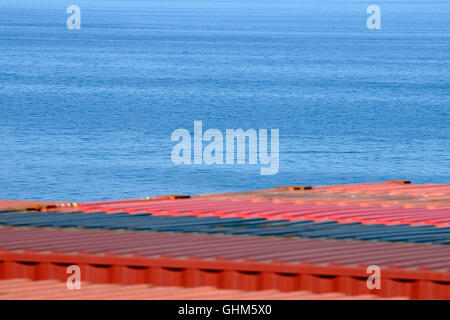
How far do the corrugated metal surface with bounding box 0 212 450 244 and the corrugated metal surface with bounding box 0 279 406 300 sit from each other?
158 inches

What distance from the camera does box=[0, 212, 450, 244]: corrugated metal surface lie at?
71.8 feet

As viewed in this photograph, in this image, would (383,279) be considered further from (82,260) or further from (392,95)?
(392,95)

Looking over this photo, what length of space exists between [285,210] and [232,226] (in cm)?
274

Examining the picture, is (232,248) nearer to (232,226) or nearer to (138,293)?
(138,293)

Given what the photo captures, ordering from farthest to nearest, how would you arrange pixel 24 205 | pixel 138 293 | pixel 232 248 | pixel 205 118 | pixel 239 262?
1. pixel 205 118
2. pixel 24 205
3. pixel 232 248
4. pixel 239 262
5. pixel 138 293

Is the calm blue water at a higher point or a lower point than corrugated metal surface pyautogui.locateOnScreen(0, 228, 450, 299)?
higher

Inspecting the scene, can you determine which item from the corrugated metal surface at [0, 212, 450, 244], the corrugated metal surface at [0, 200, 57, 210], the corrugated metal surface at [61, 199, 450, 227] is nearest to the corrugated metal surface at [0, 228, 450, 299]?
the corrugated metal surface at [0, 212, 450, 244]

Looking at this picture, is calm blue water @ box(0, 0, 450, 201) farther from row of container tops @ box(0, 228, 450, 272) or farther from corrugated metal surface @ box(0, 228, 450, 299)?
corrugated metal surface @ box(0, 228, 450, 299)

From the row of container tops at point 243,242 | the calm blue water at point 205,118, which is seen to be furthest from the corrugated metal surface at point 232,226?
the calm blue water at point 205,118

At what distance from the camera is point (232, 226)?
23.4 m

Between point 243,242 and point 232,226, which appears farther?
point 232,226

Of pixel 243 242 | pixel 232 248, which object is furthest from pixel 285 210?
pixel 232 248

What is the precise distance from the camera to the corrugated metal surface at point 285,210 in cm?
2436
